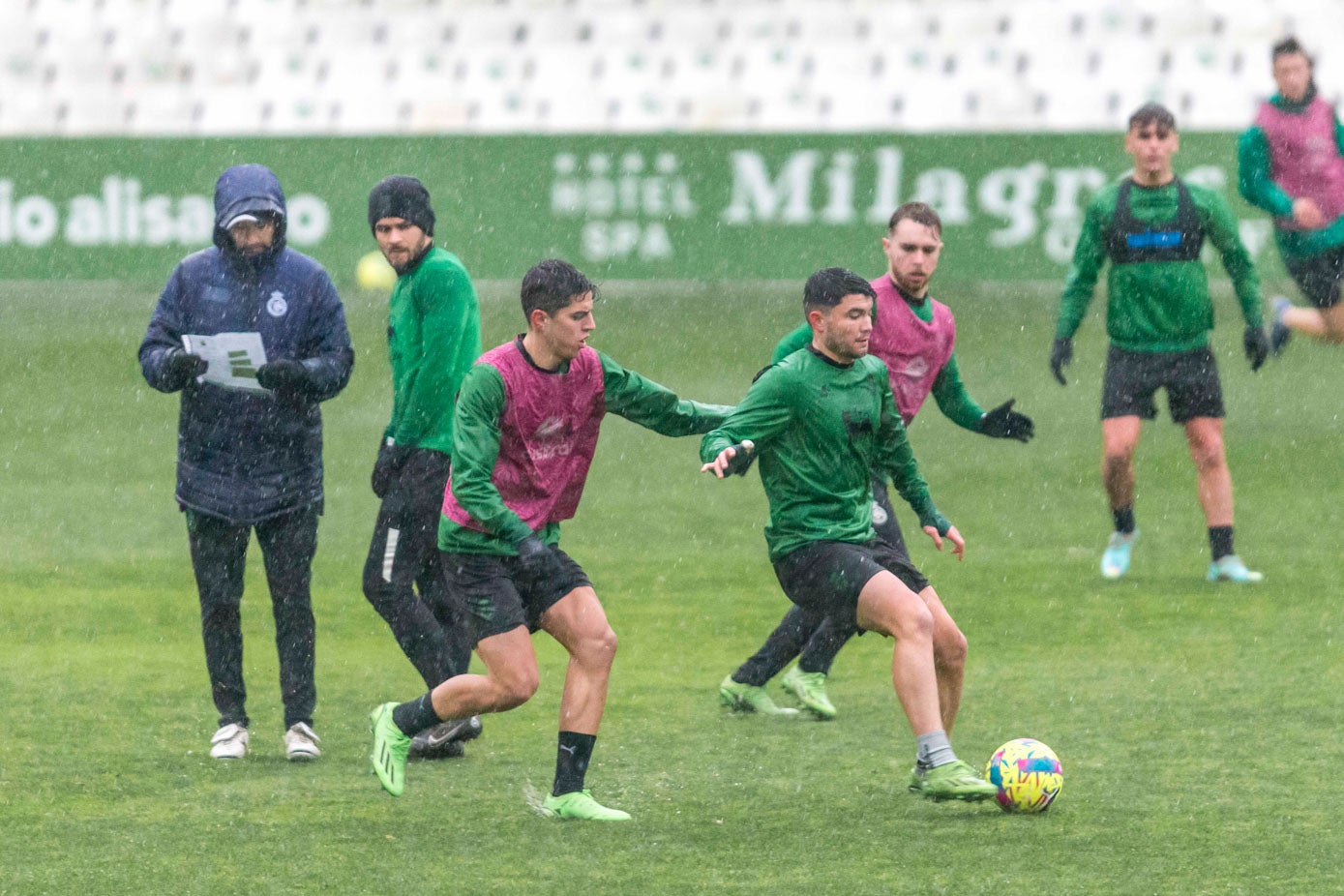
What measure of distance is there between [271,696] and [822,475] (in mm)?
3028

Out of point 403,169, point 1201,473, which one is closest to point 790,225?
point 403,169

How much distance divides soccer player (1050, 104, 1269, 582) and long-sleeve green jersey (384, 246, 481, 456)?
3.94 m

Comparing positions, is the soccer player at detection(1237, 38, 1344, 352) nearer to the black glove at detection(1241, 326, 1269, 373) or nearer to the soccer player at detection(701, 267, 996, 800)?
the black glove at detection(1241, 326, 1269, 373)

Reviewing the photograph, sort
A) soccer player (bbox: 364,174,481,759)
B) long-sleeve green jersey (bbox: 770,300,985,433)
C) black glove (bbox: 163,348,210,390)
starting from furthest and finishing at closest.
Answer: long-sleeve green jersey (bbox: 770,300,985,433) → soccer player (bbox: 364,174,481,759) → black glove (bbox: 163,348,210,390)

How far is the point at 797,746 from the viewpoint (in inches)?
280

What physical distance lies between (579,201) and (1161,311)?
8.03 metres

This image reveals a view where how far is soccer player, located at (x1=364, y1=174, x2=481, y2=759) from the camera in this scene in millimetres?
6871

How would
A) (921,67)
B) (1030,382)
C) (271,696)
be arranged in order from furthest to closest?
(921,67), (1030,382), (271,696)

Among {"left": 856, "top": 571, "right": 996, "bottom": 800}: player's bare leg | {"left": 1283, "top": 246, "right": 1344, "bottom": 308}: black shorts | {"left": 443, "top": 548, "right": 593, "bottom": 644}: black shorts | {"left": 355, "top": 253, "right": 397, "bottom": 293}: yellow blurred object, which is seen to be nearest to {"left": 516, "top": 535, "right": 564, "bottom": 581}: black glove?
{"left": 443, "top": 548, "right": 593, "bottom": 644}: black shorts

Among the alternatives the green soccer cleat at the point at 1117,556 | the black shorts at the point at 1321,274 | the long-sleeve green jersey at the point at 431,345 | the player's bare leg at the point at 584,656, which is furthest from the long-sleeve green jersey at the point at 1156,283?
the player's bare leg at the point at 584,656

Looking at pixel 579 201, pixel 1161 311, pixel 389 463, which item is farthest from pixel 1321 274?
pixel 579 201

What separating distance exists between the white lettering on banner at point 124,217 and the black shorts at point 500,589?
38.4ft

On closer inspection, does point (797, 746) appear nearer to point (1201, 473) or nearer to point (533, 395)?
point (533, 395)

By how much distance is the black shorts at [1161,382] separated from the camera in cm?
1000
